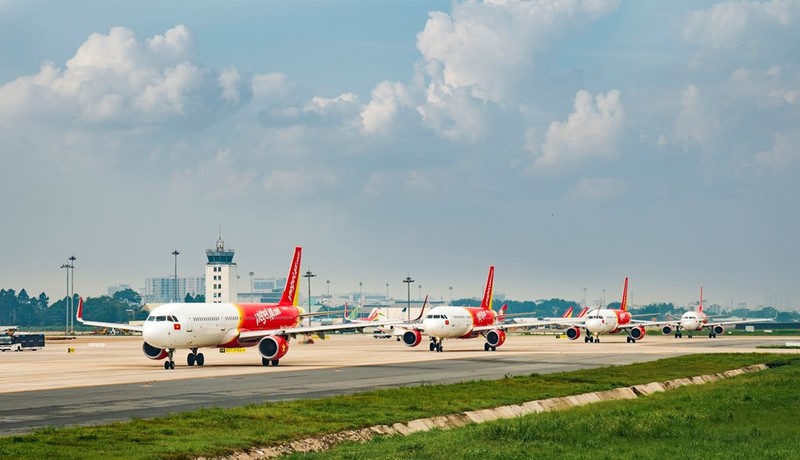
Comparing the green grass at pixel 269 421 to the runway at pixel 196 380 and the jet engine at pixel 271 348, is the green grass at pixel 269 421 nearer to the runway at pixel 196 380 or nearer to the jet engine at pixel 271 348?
the runway at pixel 196 380

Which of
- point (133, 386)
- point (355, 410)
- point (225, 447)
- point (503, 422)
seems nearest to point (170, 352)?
point (133, 386)

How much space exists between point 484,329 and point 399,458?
271ft

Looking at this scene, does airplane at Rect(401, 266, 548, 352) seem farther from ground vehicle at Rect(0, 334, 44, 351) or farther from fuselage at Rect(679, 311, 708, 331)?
fuselage at Rect(679, 311, 708, 331)

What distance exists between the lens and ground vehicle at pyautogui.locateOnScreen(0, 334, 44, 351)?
118 metres

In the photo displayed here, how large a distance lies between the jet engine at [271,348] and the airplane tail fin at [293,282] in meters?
12.9

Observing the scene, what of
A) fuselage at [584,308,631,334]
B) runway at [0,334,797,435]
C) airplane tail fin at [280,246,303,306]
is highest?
airplane tail fin at [280,246,303,306]

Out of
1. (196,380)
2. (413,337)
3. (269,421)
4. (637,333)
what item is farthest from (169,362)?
(637,333)

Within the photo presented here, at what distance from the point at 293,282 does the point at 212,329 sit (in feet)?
56.7

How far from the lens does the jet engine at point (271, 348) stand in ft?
245

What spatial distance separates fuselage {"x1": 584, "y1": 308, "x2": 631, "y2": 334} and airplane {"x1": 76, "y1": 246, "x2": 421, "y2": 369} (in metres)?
62.7

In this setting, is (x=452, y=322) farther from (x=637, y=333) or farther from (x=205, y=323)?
(x=637, y=333)

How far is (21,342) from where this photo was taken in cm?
12194

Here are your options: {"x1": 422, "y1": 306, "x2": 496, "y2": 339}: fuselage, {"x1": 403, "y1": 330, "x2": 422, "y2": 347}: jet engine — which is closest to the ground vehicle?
{"x1": 403, "y1": 330, "x2": 422, "y2": 347}: jet engine

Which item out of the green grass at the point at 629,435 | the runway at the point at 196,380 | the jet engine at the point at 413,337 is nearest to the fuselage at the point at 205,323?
the runway at the point at 196,380
